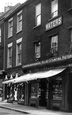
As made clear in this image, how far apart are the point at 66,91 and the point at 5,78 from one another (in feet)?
44.6

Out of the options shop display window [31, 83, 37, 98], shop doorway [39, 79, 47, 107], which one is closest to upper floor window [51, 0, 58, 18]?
shop doorway [39, 79, 47, 107]

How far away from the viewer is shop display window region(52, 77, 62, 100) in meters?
19.5

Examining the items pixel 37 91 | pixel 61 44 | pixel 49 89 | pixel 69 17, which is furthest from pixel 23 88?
pixel 69 17

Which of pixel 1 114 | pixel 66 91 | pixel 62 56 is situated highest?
pixel 62 56

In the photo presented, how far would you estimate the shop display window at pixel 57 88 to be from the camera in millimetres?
19516

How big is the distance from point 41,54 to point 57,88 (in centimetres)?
363

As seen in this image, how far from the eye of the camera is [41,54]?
884 inches

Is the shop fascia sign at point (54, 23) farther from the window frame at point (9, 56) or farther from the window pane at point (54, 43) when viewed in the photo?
the window frame at point (9, 56)

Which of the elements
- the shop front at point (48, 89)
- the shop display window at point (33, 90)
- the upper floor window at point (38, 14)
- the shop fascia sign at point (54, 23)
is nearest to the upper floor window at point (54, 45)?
the shop fascia sign at point (54, 23)

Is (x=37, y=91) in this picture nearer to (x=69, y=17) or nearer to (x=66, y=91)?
(x=66, y=91)

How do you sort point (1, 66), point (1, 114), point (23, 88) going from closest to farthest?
point (1, 114) → point (23, 88) → point (1, 66)

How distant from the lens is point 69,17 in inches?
739

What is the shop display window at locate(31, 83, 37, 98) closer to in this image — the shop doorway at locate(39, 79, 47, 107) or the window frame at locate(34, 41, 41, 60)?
the shop doorway at locate(39, 79, 47, 107)

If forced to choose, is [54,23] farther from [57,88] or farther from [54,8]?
[57,88]
